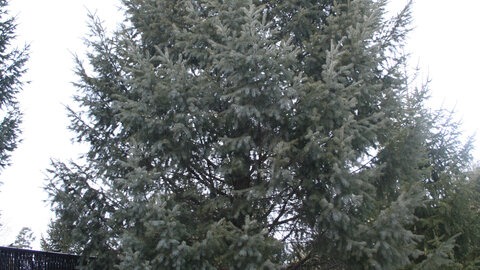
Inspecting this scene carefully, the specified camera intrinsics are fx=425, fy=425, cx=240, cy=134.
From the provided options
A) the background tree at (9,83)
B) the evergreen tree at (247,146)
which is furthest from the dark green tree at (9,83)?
the evergreen tree at (247,146)

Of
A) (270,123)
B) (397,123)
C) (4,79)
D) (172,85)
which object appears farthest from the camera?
(4,79)

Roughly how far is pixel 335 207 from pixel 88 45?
14.9ft

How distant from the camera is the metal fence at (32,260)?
630cm

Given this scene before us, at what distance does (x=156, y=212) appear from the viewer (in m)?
4.57

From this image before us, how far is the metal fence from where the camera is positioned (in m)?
6.30

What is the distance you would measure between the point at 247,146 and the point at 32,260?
4189 mm

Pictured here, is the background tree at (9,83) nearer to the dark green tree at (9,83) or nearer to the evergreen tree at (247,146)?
the dark green tree at (9,83)

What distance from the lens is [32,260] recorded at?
267 inches

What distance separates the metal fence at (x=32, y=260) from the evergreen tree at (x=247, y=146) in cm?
118

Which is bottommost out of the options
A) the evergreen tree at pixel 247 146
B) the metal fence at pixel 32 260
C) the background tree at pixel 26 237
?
the metal fence at pixel 32 260

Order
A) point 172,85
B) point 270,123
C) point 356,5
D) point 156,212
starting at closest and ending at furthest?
1. point 156,212
2. point 172,85
3. point 270,123
4. point 356,5

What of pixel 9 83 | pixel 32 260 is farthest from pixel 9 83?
pixel 32 260

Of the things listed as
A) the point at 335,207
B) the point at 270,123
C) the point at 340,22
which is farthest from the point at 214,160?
the point at 340,22

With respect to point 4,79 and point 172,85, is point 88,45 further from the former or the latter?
point 4,79
